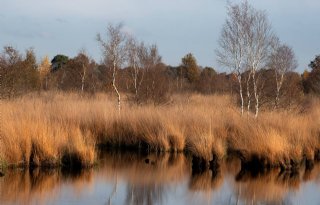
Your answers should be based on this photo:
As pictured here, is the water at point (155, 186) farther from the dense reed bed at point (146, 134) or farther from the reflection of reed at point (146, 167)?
the dense reed bed at point (146, 134)

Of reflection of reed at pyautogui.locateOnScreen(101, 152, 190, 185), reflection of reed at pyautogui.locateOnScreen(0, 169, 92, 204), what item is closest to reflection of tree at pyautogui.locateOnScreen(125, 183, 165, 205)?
reflection of reed at pyautogui.locateOnScreen(101, 152, 190, 185)

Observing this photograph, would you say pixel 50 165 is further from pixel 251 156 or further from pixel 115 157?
pixel 251 156

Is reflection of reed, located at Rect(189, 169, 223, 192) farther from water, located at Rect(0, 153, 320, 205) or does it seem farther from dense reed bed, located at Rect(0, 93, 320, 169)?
dense reed bed, located at Rect(0, 93, 320, 169)

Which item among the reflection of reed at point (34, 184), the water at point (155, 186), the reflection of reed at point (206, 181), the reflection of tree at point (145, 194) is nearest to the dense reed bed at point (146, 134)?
the water at point (155, 186)

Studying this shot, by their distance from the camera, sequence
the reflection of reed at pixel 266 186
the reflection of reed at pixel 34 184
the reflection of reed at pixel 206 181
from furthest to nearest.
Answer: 1. the reflection of reed at pixel 206 181
2. the reflection of reed at pixel 266 186
3. the reflection of reed at pixel 34 184

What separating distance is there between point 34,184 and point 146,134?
6626 millimetres

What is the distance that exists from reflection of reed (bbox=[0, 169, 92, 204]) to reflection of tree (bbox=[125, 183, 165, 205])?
108 centimetres

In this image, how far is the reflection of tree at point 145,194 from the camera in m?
10.5

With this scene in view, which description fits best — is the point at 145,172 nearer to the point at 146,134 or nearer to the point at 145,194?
the point at 145,194

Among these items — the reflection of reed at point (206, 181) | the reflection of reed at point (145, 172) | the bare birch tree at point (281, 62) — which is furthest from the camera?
the bare birch tree at point (281, 62)

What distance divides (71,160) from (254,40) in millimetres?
10249

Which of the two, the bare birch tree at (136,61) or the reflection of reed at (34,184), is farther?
the bare birch tree at (136,61)

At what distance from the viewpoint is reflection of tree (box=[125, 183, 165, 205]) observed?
1055 centimetres

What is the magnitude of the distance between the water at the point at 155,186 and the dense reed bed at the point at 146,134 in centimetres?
57
